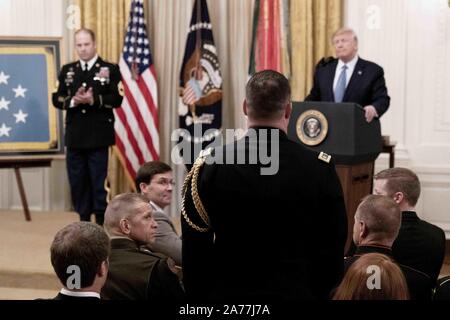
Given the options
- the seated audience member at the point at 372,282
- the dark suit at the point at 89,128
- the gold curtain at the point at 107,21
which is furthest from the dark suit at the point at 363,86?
the seated audience member at the point at 372,282

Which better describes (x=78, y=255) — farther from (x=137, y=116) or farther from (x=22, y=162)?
(x=137, y=116)

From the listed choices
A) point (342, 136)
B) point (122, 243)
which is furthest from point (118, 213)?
point (342, 136)

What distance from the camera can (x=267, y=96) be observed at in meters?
2.19

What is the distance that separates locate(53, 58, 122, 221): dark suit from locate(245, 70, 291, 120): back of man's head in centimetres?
429

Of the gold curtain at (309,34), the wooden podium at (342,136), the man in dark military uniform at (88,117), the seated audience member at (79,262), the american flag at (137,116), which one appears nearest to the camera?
the seated audience member at (79,262)

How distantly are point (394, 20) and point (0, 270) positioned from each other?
12.2ft

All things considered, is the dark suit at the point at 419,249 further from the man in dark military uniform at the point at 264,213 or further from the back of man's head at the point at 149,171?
the back of man's head at the point at 149,171

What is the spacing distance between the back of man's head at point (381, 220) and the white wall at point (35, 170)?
5382mm

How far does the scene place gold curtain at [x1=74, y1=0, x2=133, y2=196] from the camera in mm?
7480

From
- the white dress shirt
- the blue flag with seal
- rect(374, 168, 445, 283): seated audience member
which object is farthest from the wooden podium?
the blue flag with seal

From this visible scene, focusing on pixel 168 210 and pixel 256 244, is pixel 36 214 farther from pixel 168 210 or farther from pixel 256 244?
pixel 256 244

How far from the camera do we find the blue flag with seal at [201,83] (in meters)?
7.32

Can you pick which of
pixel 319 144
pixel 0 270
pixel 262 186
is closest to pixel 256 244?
pixel 262 186

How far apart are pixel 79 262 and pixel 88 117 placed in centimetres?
418
